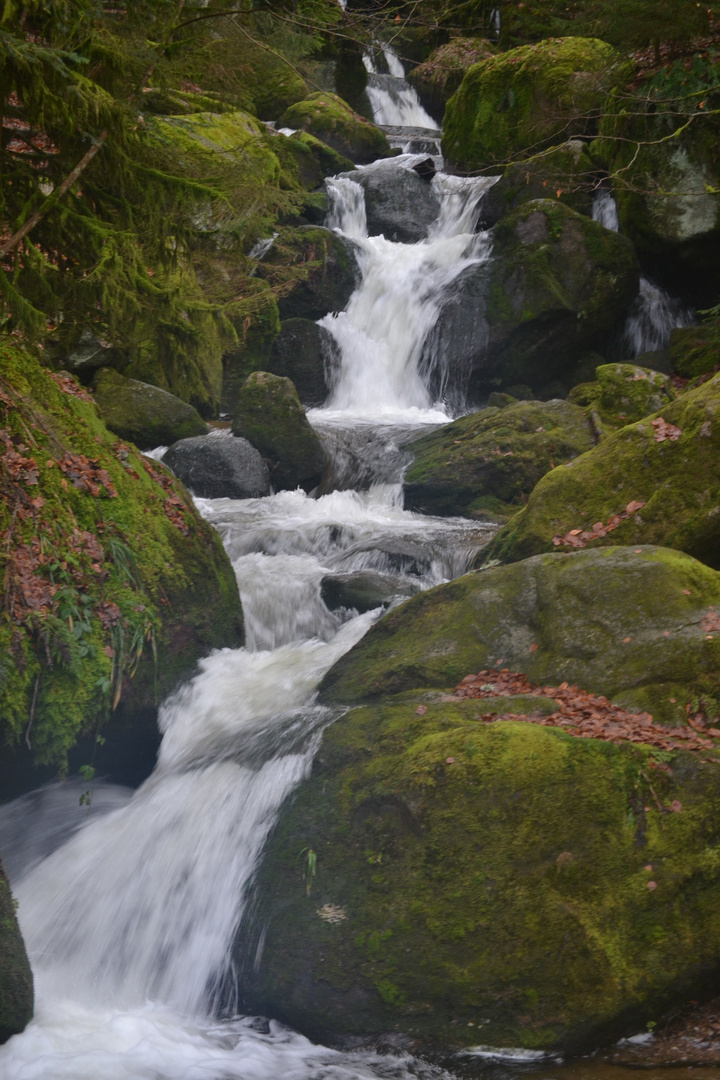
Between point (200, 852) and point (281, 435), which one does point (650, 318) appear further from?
point (200, 852)

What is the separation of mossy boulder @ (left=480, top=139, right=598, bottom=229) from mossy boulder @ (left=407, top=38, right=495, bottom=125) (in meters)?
5.89

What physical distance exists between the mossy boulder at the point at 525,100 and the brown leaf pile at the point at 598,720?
1369cm

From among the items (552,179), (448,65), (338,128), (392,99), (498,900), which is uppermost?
(392,99)

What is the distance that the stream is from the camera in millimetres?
3469

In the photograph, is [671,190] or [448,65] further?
[448,65]

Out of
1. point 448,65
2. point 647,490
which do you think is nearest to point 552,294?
point 647,490

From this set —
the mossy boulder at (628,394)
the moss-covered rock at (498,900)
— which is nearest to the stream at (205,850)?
the moss-covered rock at (498,900)

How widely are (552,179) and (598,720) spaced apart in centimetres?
1417

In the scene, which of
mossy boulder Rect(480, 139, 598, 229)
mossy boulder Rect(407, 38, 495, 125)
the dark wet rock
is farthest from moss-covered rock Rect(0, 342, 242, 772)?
mossy boulder Rect(407, 38, 495, 125)

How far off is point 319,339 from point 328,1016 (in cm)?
1307

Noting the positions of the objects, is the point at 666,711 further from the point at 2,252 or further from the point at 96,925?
the point at 2,252

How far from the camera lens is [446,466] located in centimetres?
1051

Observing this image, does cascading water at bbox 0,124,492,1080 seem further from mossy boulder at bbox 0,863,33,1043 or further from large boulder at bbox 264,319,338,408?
large boulder at bbox 264,319,338,408

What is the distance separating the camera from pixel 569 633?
4.87 m
